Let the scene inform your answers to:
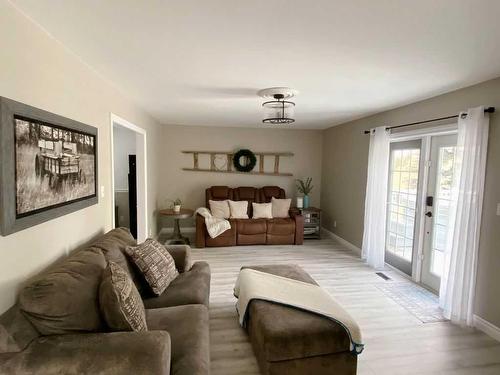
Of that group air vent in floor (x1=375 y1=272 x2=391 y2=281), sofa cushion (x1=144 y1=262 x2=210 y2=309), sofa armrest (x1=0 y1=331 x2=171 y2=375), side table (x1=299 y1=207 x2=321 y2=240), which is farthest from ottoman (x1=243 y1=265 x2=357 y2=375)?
side table (x1=299 y1=207 x2=321 y2=240)

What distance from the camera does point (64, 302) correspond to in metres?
1.46

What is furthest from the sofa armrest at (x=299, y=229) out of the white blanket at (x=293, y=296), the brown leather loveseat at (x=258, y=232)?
the white blanket at (x=293, y=296)

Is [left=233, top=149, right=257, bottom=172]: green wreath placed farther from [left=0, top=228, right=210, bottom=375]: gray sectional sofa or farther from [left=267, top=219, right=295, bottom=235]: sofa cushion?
[left=0, top=228, right=210, bottom=375]: gray sectional sofa

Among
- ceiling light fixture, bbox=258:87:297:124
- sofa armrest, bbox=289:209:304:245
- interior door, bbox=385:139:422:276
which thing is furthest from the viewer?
sofa armrest, bbox=289:209:304:245

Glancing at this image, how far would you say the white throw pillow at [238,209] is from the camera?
5562 millimetres

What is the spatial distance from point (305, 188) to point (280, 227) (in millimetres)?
1363

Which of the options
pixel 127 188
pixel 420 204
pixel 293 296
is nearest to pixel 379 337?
pixel 293 296

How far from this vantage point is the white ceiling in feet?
4.90

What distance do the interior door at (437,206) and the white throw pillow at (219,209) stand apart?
3301 mm

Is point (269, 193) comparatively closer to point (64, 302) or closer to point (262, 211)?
point (262, 211)

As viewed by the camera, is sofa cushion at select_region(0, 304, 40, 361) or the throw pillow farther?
the throw pillow

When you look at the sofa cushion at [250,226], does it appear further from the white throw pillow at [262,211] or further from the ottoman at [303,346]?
the ottoman at [303,346]

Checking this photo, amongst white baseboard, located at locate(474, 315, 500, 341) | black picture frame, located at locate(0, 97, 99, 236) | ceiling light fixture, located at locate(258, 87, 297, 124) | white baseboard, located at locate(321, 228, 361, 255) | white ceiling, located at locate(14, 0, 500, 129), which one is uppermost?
white ceiling, located at locate(14, 0, 500, 129)

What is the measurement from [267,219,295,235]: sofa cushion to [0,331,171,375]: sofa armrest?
4009 mm
